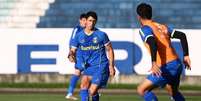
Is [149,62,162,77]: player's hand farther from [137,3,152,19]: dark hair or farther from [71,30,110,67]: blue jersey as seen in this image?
[71,30,110,67]: blue jersey

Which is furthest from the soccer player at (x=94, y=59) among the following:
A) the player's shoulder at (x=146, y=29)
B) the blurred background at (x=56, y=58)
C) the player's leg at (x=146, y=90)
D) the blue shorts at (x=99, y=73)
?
the blurred background at (x=56, y=58)

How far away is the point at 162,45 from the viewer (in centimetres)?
1229

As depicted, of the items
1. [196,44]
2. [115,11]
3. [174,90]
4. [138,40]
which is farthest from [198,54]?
[174,90]

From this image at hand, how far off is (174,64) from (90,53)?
2729 millimetres

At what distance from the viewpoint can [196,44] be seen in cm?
2661

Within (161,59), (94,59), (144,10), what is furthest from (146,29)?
(94,59)

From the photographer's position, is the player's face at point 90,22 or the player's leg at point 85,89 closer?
the player's face at point 90,22

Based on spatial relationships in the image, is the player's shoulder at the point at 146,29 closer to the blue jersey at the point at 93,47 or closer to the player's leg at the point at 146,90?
the player's leg at the point at 146,90

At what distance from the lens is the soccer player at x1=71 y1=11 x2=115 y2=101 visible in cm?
1456

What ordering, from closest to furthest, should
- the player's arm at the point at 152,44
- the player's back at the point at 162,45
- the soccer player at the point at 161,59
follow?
the player's arm at the point at 152,44, the soccer player at the point at 161,59, the player's back at the point at 162,45

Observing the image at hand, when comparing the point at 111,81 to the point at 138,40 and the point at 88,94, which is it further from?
the point at 88,94

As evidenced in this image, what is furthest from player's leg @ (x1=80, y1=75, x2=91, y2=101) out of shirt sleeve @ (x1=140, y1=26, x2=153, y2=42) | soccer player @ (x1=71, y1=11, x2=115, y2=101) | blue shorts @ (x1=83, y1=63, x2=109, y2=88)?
shirt sleeve @ (x1=140, y1=26, x2=153, y2=42)

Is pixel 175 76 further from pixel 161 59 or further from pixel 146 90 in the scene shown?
pixel 146 90

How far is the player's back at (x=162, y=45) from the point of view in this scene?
40.3ft
